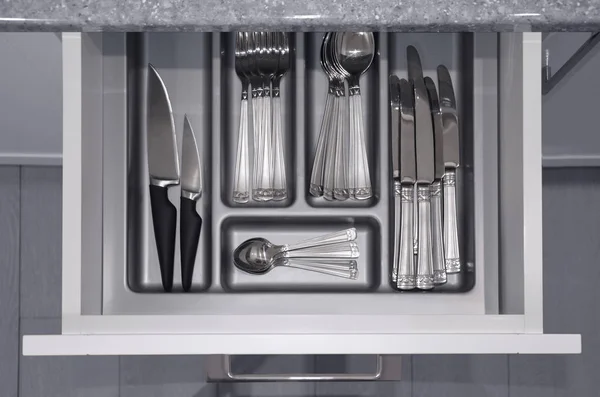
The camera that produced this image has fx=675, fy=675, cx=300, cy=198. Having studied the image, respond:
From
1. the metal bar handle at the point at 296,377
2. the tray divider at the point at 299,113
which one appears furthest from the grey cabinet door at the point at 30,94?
the metal bar handle at the point at 296,377

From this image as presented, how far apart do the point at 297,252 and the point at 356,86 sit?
0.19 m

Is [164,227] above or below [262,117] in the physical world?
below

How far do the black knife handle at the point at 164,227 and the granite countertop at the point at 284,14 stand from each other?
30cm

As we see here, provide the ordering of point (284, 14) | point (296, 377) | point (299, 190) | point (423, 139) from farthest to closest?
point (296, 377), point (299, 190), point (423, 139), point (284, 14)

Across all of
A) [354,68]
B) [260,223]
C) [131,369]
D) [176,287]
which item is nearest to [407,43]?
[354,68]

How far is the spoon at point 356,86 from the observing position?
0.72 m

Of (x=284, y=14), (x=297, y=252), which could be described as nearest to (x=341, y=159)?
(x=297, y=252)

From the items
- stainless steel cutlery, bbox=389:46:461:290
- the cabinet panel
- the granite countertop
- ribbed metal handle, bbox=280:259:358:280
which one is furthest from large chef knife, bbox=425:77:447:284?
the cabinet panel

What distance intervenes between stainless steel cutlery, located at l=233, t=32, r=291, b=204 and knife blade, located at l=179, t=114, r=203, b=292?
44 millimetres

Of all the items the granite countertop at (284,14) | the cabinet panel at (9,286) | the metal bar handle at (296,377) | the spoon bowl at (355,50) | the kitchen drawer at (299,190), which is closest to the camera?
the granite countertop at (284,14)

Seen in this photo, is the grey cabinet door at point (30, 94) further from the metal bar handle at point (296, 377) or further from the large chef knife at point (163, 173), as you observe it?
the metal bar handle at point (296, 377)

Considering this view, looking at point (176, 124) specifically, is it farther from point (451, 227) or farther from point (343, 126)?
point (451, 227)

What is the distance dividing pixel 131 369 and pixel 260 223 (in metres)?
0.42

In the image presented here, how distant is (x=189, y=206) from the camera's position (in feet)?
2.39
